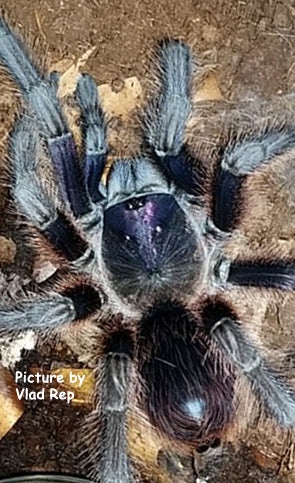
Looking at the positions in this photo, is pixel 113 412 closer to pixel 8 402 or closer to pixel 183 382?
pixel 183 382

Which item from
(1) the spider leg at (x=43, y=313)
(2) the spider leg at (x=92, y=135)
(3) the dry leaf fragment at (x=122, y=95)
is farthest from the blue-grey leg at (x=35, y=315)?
(3) the dry leaf fragment at (x=122, y=95)

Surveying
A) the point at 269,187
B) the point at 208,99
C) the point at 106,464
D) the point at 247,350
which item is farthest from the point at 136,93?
the point at 106,464

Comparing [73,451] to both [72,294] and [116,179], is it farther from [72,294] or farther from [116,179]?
[116,179]

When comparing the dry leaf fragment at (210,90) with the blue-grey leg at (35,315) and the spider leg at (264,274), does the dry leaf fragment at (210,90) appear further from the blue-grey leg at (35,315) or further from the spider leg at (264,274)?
the blue-grey leg at (35,315)

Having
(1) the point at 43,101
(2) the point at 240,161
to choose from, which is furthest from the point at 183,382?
(1) the point at 43,101

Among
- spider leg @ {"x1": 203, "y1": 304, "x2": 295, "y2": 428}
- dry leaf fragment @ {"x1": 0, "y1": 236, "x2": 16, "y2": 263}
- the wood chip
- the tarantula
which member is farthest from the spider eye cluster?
the wood chip
